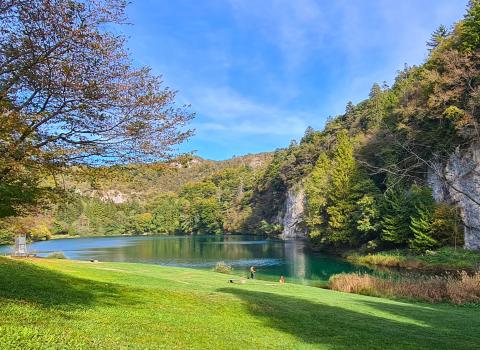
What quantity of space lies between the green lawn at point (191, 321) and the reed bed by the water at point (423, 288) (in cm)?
437

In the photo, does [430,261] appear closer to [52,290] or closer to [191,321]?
[191,321]

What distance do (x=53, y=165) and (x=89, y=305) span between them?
425 cm

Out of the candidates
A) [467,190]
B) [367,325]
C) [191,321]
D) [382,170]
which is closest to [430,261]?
[467,190]

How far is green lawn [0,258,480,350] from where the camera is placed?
8.34 m

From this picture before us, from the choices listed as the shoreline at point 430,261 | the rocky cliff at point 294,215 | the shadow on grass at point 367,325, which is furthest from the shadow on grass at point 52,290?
the rocky cliff at point 294,215

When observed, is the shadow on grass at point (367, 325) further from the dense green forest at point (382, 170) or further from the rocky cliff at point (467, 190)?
the rocky cliff at point (467, 190)

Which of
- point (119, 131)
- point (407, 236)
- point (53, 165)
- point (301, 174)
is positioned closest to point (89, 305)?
point (53, 165)

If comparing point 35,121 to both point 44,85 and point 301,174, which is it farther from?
point 301,174

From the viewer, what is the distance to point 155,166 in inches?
401

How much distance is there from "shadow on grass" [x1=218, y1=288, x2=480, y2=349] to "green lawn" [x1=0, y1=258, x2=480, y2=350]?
0.10 feet

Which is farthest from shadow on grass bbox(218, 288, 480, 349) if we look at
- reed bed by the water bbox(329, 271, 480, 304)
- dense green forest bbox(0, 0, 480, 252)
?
dense green forest bbox(0, 0, 480, 252)

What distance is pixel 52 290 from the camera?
13.1 meters

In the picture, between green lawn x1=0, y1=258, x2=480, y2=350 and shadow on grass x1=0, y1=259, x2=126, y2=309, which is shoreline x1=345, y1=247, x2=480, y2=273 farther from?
shadow on grass x1=0, y1=259, x2=126, y2=309

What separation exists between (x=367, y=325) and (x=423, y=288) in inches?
476
